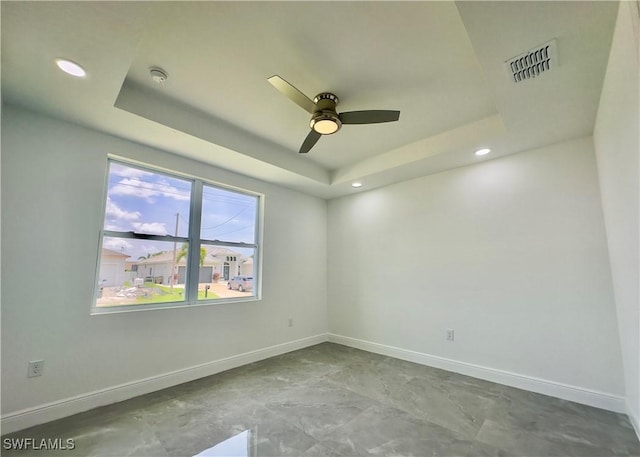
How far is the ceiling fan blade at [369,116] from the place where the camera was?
2.17 meters

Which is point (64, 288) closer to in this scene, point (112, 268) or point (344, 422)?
point (112, 268)

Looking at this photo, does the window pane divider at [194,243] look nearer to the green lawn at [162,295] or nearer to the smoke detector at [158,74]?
the green lawn at [162,295]

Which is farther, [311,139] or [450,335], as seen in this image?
[450,335]

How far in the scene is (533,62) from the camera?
176cm

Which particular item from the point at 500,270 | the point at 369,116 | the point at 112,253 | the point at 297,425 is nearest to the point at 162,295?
the point at 112,253

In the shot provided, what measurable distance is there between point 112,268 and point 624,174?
415 centimetres

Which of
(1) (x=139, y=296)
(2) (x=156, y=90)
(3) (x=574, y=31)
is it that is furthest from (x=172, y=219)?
(3) (x=574, y=31)

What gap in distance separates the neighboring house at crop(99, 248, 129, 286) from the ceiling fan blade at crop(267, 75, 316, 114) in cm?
224

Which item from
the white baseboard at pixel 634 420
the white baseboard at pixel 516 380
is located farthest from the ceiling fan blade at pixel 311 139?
the white baseboard at pixel 634 420

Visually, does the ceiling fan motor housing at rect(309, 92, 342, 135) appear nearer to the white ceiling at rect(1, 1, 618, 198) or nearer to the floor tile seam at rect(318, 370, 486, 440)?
the white ceiling at rect(1, 1, 618, 198)

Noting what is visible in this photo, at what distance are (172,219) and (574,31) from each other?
3.64m

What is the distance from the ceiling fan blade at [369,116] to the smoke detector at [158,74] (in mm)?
1431

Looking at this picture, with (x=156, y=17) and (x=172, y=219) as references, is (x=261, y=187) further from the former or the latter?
(x=156, y=17)

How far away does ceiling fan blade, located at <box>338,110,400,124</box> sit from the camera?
2.17 metres
